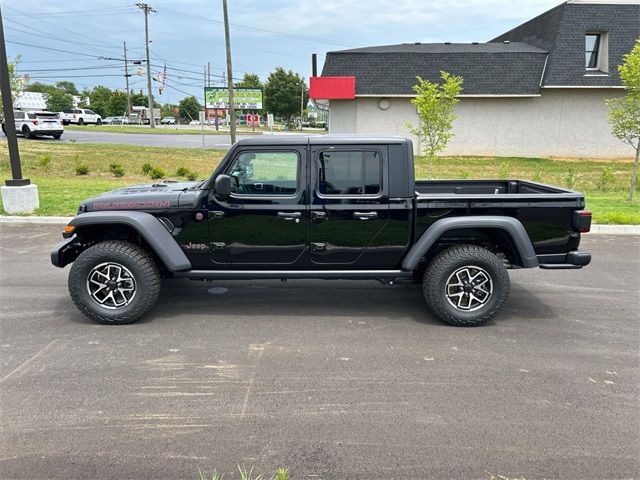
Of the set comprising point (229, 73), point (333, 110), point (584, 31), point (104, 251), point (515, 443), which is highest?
point (584, 31)

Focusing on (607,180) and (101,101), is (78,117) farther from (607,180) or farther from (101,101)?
(607,180)

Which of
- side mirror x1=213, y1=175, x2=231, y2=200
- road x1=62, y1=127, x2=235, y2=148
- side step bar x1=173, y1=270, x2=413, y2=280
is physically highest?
road x1=62, y1=127, x2=235, y2=148

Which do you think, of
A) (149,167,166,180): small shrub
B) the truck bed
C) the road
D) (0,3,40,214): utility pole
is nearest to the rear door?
the truck bed

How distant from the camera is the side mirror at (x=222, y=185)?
4527 millimetres

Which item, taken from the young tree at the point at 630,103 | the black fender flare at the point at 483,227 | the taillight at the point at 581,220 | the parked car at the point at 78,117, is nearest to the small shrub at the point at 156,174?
the black fender flare at the point at 483,227

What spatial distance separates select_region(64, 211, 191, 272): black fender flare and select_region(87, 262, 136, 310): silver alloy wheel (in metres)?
0.39

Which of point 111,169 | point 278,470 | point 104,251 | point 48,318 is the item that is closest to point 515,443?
point 278,470

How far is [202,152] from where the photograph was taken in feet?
79.9

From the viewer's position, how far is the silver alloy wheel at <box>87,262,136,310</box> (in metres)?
4.79

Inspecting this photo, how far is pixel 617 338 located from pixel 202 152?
22.1 meters

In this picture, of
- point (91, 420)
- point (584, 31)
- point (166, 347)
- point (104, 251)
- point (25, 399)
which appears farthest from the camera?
point (584, 31)

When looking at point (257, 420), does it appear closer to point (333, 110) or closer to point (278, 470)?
point (278, 470)

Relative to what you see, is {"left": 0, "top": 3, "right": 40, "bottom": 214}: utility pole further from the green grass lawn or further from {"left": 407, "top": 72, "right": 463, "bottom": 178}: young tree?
{"left": 407, "top": 72, "right": 463, "bottom": 178}: young tree

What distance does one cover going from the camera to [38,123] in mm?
28953
